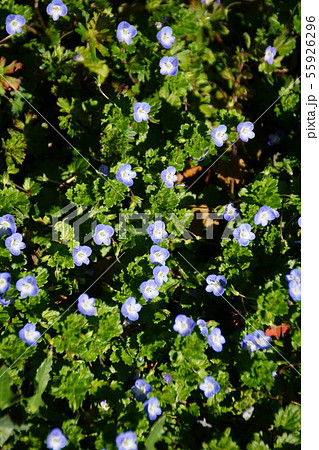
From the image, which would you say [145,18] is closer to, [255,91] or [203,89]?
[203,89]

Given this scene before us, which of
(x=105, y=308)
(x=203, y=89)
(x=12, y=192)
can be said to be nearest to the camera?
(x=105, y=308)

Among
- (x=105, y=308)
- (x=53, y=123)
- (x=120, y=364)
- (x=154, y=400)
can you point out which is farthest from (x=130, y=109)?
(x=154, y=400)

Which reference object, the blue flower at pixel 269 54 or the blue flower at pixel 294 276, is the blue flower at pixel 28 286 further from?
the blue flower at pixel 269 54

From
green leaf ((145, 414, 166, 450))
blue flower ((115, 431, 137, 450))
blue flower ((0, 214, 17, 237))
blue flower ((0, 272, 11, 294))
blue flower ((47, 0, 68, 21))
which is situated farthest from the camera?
blue flower ((47, 0, 68, 21))

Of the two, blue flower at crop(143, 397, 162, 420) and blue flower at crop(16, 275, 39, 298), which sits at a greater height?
blue flower at crop(16, 275, 39, 298)

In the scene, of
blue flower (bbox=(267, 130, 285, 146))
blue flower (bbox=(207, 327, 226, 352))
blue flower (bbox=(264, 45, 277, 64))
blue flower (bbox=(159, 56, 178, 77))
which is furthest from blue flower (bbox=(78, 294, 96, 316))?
blue flower (bbox=(264, 45, 277, 64))

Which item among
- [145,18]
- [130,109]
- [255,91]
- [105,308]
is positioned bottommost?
[105,308]

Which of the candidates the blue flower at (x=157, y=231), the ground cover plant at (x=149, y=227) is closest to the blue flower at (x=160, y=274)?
the ground cover plant at (x=149, y=227)

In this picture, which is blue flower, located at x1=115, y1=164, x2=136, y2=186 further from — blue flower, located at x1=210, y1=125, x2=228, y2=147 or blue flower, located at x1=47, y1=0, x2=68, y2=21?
blue flower, located at x1=47, y1=0, x2=68, y2=21
